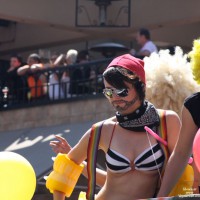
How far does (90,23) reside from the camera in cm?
1495

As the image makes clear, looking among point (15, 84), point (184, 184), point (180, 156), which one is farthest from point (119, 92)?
point (15, 84)

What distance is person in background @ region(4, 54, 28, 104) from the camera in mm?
12609

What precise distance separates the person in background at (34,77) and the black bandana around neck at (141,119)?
8.33m

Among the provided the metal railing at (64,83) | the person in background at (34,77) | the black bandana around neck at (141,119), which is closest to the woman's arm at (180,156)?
the black bandana around neck at (141,119)

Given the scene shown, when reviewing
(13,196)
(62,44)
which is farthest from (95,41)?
(13,196)

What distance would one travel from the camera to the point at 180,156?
372 cm

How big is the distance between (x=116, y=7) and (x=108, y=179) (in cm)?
1108

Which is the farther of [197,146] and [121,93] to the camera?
[121,93]

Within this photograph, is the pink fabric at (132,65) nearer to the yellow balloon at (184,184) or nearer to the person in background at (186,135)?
the person in background at (186,135)

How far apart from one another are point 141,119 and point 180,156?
364 millimetres

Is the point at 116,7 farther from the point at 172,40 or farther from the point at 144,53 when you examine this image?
the point at 144,53

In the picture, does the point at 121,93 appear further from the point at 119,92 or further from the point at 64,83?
the point at 64,83

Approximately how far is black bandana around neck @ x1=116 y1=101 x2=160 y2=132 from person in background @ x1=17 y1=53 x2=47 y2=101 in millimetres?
8332

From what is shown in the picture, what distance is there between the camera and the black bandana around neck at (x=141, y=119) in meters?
3.96
